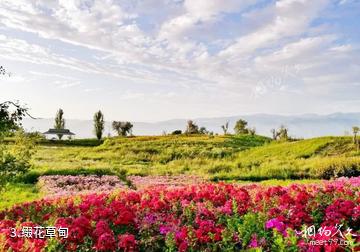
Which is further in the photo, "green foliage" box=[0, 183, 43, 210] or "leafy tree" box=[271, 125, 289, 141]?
"leafy tree" box=[271, 125, 289, 141]

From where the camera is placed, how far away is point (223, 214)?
9609 millimetres

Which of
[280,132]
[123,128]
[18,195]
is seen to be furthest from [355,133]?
[123,128]

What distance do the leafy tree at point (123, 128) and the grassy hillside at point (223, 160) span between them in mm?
35628

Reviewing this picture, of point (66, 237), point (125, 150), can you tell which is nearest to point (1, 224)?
point (66, 237)

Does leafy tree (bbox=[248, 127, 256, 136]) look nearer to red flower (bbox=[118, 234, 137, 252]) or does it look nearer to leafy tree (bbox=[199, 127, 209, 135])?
leafy tree (bbox=[199, 127, 209, 135])

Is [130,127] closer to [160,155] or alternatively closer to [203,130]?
[203,130]

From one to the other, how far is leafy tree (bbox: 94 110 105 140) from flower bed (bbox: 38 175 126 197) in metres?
56.3

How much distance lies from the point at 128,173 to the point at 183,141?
2475 centimetres

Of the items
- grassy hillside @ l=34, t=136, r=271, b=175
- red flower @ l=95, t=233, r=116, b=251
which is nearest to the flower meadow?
red flower @ l=95, t=233, r=116, b=251

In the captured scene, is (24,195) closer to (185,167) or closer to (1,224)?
(1,224)

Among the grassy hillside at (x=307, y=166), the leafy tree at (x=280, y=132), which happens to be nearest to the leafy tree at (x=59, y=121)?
the leafy tree at (x=280, y=132)

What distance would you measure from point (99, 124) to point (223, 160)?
49.1 m

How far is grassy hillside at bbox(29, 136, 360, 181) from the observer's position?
82.9 feet

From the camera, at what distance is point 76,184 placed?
21234 millimetres
